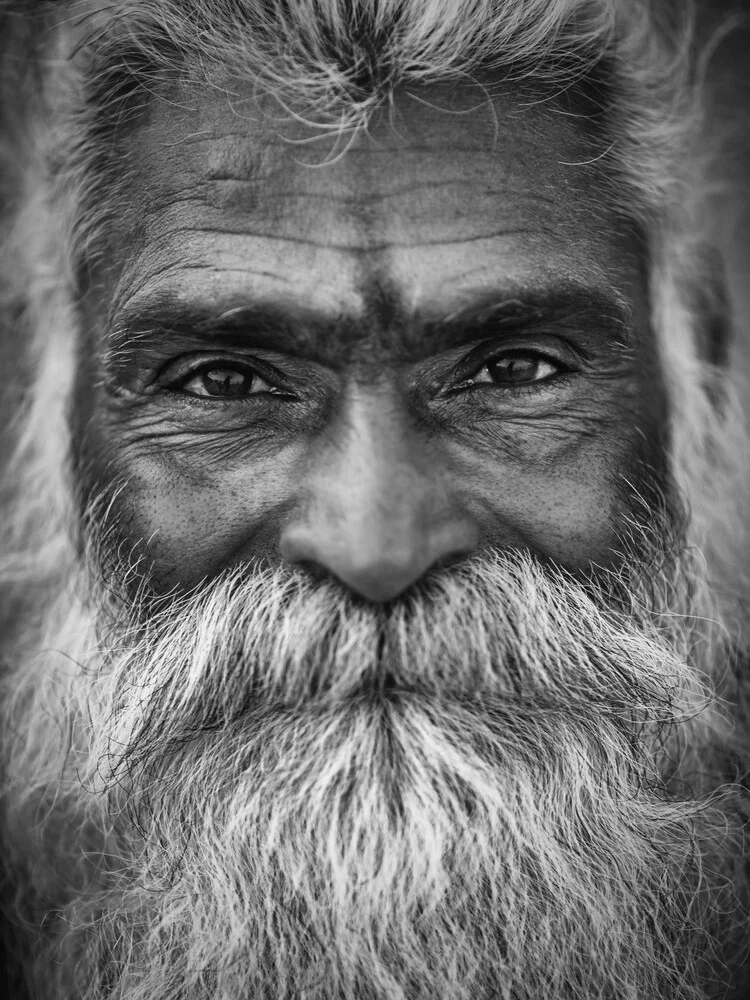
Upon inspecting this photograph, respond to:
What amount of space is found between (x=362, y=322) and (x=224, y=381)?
272 millimetres

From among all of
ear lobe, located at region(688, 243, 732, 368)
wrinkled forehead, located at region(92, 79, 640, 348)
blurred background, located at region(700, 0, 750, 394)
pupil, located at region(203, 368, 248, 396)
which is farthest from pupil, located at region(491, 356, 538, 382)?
blurred background, located at region(700, 0, 750, 394)

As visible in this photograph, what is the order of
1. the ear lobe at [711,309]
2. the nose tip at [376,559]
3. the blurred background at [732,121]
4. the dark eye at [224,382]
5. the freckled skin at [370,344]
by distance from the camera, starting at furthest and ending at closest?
the blurred background at [732,121] < the ear lobe at [711,309] < the dark eye at [224,382] < the freckled skin at [370,344] < the nose tip at [376,559]

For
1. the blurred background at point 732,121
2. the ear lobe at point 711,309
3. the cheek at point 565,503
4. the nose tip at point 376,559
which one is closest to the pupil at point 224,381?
the nose tip at point 376,559

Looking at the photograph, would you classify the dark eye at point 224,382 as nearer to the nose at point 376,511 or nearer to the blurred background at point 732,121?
the nose at point 376,511

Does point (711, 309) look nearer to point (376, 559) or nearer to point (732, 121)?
point (732, 121)

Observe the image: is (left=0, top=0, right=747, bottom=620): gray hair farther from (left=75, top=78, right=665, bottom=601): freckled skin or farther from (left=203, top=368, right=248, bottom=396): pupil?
(left=203, top=368, right=248, bottom=396): pupil

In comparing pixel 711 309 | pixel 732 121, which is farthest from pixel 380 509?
pixel 732 121

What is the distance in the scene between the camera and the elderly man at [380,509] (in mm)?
1151

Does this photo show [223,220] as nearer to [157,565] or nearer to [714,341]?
[157,565]

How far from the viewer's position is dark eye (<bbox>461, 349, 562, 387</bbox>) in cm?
134

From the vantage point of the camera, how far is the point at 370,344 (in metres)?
1.24

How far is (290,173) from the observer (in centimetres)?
127

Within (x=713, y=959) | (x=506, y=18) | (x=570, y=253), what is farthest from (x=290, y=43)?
(x=713, y=959)

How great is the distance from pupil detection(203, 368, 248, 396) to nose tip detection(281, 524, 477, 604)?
0.30 m
